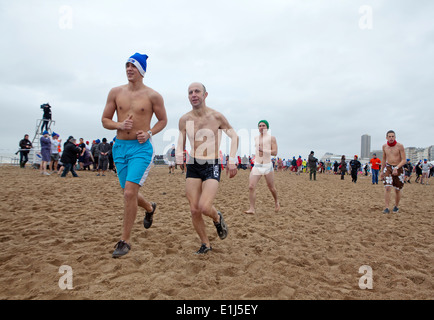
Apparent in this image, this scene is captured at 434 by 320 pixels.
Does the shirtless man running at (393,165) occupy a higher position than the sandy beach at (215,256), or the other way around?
the shirtless man running at (393,165)

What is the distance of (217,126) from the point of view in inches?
143

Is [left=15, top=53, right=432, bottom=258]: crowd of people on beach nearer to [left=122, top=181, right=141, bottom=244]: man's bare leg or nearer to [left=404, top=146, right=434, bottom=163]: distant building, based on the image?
[left=122, top=181, right=141, bottom=244]: man's bare leg

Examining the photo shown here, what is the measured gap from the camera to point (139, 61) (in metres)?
3.55

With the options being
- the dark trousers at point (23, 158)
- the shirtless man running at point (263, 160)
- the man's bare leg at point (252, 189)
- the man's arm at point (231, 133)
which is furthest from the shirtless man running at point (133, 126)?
the dark trousers at point (23, 158)

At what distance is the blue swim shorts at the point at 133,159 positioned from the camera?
337 centimetres

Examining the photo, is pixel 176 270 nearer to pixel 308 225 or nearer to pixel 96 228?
pixel 96 228

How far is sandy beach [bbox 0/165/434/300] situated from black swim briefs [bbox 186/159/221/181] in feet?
3.32

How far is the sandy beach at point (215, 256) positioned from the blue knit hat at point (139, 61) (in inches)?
95.2

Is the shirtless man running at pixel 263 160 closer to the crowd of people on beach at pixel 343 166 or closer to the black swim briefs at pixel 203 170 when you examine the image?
the crowd of people on beach at pixel 343 166

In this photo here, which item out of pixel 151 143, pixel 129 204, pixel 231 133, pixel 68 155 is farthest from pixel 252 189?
pixel 68 155

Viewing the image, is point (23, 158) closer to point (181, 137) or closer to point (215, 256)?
point (181, 137)

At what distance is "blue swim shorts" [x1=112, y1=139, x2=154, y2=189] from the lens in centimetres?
337
